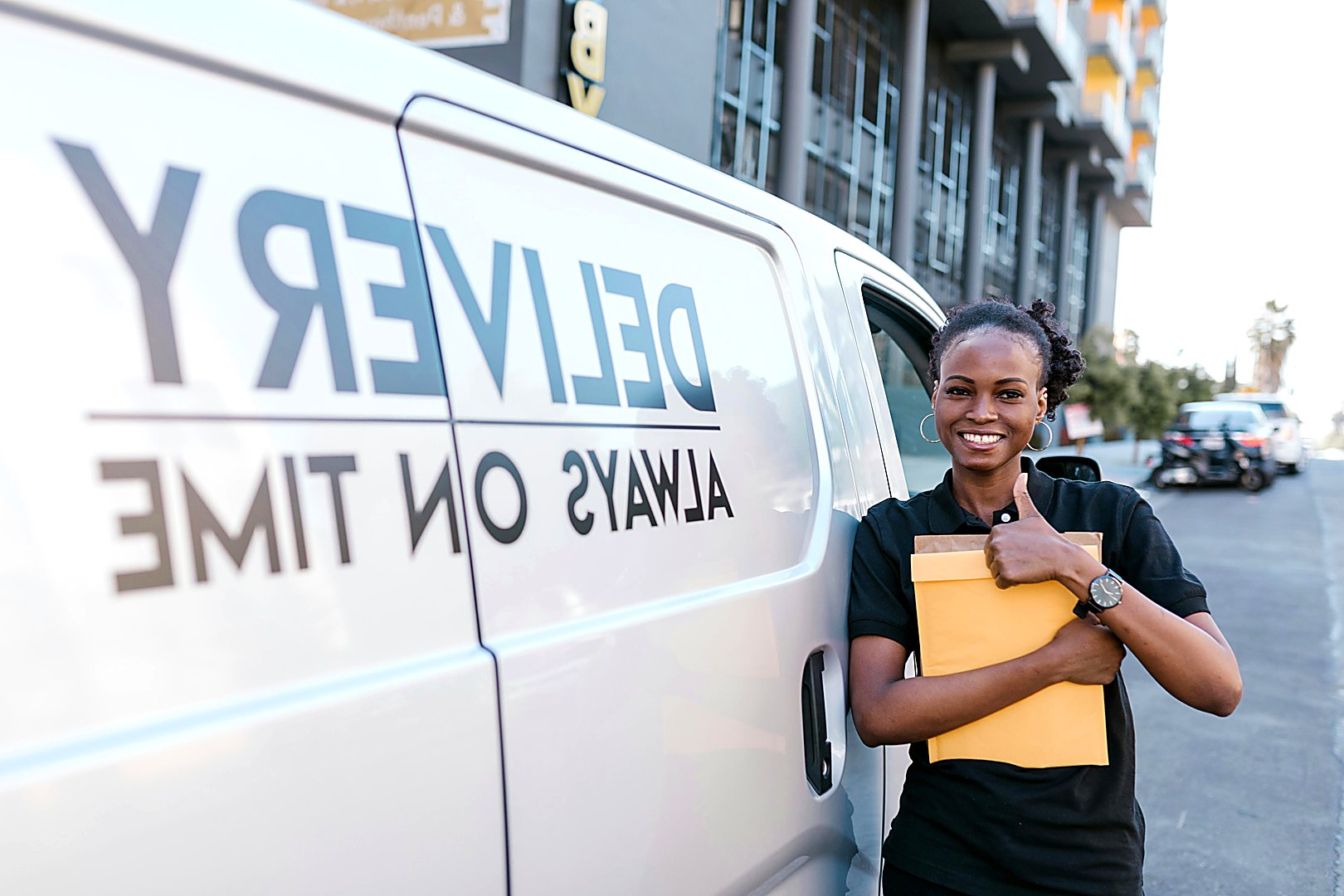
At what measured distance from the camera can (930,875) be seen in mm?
1721

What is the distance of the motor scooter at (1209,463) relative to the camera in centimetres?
1719

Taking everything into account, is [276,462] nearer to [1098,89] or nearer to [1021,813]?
[1021,813]

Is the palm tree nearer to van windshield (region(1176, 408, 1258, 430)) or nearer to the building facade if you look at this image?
the building facade

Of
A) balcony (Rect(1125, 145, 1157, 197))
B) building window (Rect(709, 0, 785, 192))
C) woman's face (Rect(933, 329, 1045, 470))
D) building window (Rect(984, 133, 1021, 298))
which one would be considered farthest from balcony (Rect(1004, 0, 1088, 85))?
woman's face (Rect(933, 329, 1045, 470))

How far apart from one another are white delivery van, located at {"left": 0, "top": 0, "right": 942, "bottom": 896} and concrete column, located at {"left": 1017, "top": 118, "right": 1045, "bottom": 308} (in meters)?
29.3

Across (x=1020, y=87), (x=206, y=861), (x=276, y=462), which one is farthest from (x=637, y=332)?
(x=1020, y=87)

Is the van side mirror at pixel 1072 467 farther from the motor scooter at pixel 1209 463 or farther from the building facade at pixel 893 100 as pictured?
the motor scooter at pixel 1209 463

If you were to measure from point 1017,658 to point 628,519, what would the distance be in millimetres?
724

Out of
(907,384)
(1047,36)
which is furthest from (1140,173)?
(907,384)

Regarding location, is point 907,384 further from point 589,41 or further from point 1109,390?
point 1109,390

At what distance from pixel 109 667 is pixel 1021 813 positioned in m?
1.38

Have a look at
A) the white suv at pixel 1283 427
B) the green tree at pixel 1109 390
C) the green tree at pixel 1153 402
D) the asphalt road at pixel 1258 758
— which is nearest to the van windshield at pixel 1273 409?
the white suv at pixel 1283 427

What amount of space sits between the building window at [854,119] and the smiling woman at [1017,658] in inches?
603

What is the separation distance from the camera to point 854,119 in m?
18.5
